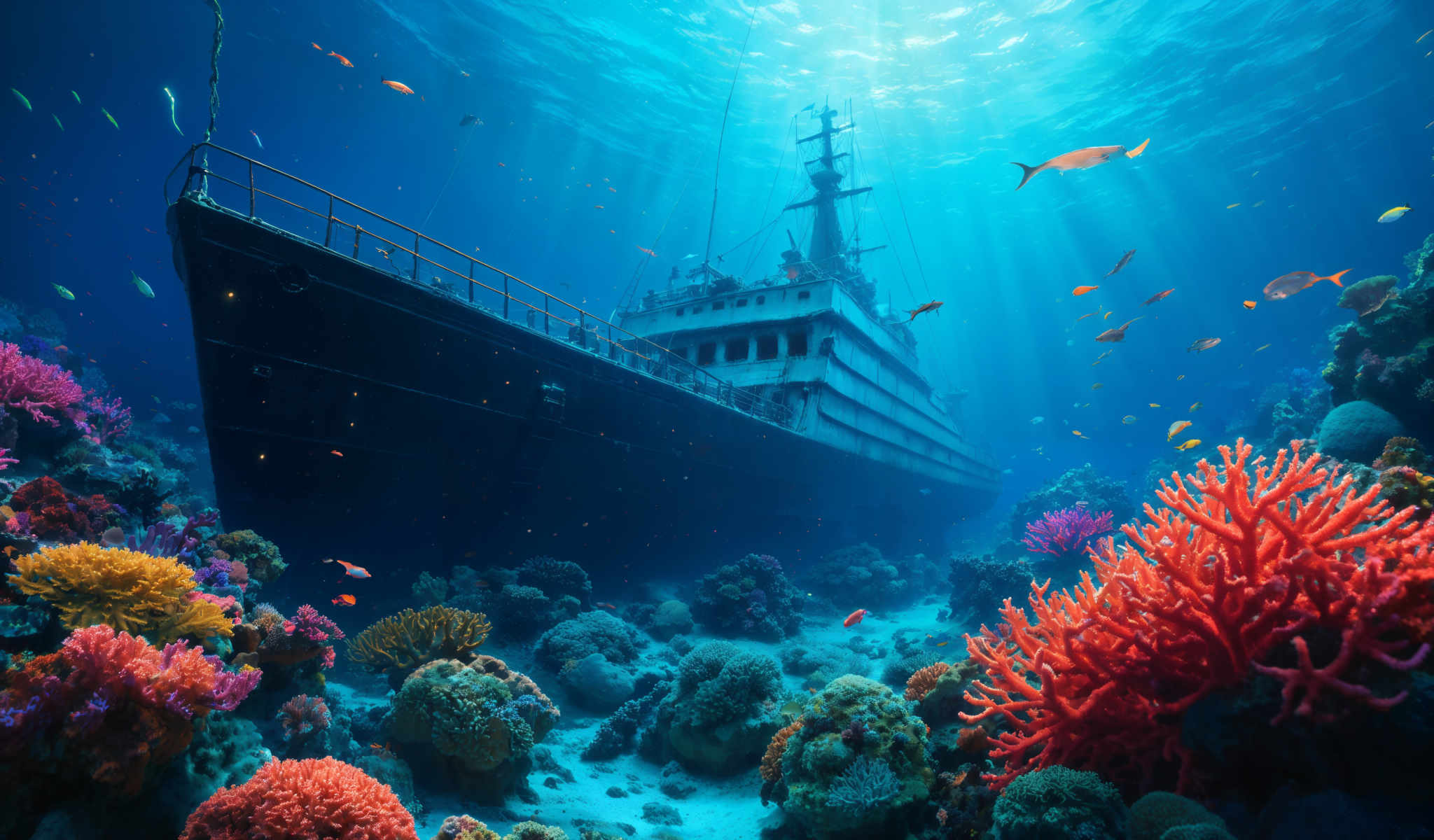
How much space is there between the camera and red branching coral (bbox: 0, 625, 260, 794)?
2428mm

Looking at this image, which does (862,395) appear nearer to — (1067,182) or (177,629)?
(177,629)

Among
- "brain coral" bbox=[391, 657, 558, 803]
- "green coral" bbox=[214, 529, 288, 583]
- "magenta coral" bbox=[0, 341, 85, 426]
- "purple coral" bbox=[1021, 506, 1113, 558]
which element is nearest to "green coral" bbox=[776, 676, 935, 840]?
"brain coral" bbox=[391, 657, 558, 803]

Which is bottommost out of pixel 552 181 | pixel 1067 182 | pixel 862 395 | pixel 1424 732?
pixel 1424 732

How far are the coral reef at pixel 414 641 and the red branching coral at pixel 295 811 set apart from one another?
3498 mm

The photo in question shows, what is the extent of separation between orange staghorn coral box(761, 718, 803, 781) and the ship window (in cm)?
1221

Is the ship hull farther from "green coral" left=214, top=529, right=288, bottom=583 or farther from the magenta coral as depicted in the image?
the magenta coral

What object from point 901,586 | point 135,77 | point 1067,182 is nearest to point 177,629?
point 901,586

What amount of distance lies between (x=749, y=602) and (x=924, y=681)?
616 centimetres

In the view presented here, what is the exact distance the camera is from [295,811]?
244 centimetres

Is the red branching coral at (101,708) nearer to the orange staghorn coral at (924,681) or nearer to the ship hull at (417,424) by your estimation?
the ship hull at (417,424)

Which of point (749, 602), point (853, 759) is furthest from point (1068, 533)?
point (853, 759)

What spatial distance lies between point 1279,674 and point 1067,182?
162 ft

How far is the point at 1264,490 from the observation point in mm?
2420

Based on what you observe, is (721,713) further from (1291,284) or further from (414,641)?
(1291,284)
